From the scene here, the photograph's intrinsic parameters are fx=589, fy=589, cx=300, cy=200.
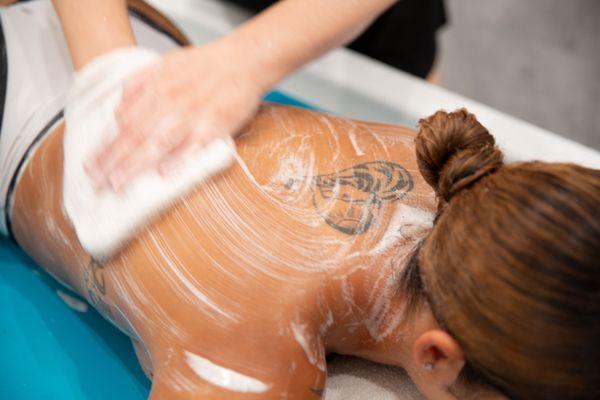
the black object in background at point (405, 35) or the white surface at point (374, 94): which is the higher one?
the black object in background at point (405, 35)

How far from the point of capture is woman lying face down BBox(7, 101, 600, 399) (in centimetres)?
52

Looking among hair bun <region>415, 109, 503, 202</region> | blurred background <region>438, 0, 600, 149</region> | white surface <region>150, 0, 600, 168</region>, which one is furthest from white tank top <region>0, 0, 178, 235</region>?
blurred background <region>438, 0, 600, 149</region>

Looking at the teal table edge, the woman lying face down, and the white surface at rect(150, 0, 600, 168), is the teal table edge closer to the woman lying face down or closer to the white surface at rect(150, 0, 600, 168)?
the woman lying face down

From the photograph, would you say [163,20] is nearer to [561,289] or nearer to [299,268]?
[299,268]

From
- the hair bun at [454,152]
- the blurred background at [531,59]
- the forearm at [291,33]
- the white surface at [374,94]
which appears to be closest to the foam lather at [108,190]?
the forearm at [291,33]

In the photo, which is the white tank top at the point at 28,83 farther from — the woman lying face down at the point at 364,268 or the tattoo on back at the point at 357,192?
the tattoo on back at the point at 357,192

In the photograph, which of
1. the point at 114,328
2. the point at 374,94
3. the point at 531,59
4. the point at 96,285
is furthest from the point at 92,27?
the point at 531,59

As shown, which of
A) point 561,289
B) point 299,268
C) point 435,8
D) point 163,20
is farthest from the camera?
point 435,8

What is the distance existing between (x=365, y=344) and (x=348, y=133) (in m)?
0.27

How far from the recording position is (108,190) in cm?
67

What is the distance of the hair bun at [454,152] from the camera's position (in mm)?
576

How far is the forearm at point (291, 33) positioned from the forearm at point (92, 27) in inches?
6.8

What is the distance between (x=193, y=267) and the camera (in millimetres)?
662

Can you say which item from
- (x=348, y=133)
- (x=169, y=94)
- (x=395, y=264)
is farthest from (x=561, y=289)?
(x=169, y=94)
